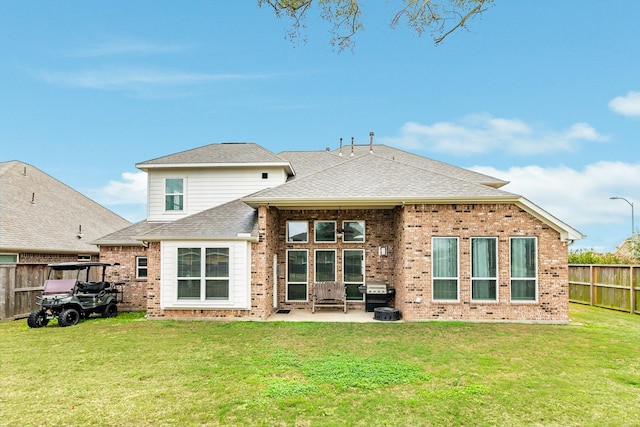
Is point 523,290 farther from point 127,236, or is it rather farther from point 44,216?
point 44,216

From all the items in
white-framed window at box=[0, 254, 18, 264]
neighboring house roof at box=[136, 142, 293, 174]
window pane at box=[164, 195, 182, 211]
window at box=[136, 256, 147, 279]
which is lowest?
window at box=[136, 256, 147, 279]

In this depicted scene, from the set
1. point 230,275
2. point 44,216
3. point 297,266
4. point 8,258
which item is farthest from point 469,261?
point 44,216

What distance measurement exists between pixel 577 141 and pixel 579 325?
8.23m

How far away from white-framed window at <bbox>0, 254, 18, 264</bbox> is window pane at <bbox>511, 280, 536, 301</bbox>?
15.4 metres

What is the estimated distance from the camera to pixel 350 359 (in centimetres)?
692

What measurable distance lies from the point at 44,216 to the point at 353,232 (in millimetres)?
12700

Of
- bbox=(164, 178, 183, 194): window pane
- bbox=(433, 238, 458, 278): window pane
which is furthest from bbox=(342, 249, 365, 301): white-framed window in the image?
bbox=(164, 178, 183, 194): window pane

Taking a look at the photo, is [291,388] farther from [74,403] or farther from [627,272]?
[627,272]

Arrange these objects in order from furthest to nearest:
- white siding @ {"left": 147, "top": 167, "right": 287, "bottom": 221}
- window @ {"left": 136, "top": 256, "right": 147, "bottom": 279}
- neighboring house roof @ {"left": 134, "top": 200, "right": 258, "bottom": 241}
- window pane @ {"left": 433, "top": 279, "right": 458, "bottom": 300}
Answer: white siding @ {"left": 147, "top": 167, "right": 287, "bottom": 221}
window @ {"left": 136, "top": 256, "right": 147, "bottom": 279}
neighboring house roof @ {"left": 134, "top": 200, "right": 258, "bottom": 241}
window pane @ {"left": 433, "top": 279, "right": 458, "bottom": 300}

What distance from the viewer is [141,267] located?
13.6 metres

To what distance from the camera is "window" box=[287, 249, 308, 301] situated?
13.4m

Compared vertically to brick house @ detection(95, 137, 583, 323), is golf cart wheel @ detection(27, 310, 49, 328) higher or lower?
lower

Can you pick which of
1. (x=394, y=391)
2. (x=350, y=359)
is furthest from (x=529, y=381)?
(x=350, y=359)

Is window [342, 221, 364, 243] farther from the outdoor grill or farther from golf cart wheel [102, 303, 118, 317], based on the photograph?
golf cart wheel [102, 303, 118, 317]
